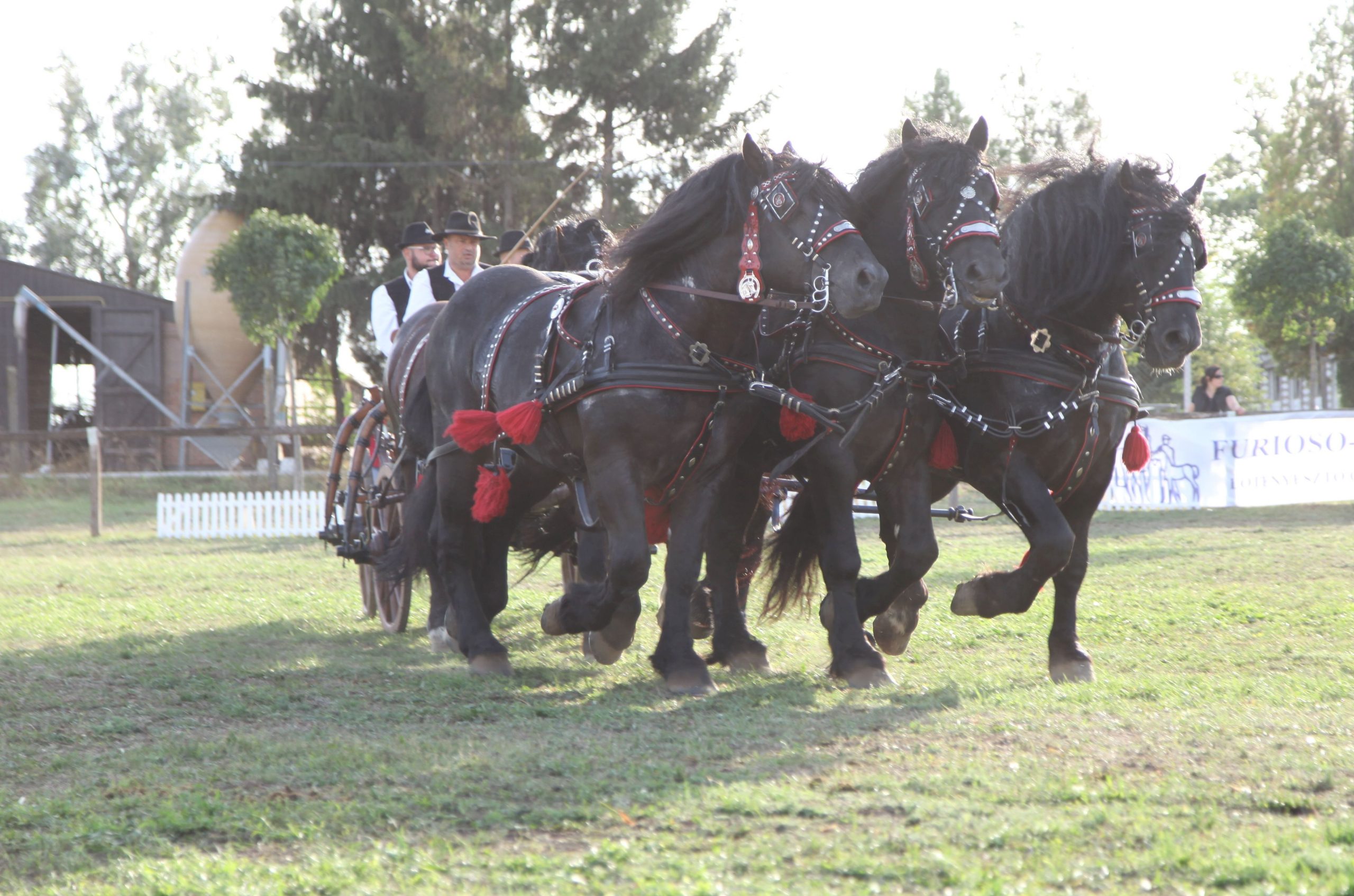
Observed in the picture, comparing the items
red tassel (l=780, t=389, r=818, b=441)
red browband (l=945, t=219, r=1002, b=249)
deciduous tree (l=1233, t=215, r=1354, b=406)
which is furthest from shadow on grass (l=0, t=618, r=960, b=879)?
deciduous tree (l=1233, t=215, r=1354, b=406)

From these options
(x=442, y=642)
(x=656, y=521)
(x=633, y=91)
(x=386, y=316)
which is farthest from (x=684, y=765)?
(x=633, y=91)

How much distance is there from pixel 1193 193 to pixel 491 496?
122 inches

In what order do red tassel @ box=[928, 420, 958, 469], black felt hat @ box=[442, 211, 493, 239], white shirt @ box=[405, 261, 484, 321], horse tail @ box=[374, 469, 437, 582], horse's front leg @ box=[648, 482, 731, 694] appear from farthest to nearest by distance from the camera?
black felt hat @ box=[442, 211, 493, 239]
white shirt @ box=[405, 261, 484, 321]
horse tail @ box=[374, 469, 437, 582]
red tassel @ box=[928, 420, 958, 469]
horse's front leg @ box=[648, 482, 731, 694]

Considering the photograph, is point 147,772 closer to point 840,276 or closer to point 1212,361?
point 840,276

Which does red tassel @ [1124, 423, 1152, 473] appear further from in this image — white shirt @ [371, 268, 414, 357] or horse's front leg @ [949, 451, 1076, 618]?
white shirt @ [371, 268, 414, 357]

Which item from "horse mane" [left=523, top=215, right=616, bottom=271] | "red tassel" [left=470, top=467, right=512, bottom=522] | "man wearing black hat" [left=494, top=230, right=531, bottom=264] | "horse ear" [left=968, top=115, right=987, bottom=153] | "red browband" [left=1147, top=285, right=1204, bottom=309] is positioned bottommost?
"red tassel" [left=470, top=467, right=512, bottom=522]

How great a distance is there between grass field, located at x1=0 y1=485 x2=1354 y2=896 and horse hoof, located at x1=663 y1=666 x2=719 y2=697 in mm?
67

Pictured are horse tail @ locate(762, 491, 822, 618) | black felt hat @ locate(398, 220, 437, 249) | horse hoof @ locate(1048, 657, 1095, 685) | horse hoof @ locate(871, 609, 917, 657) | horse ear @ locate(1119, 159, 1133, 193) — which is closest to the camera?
horse ear @ locate(1119, 159, 1133, 193)

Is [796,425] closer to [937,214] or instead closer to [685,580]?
[685,580]

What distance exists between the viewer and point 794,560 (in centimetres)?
605

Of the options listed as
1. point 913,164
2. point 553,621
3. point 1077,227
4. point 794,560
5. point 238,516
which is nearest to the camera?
point 913,164

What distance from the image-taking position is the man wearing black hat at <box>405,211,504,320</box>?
7.78 metres

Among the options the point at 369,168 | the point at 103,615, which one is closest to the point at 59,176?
the point at 369,168

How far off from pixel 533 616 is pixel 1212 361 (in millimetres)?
36256
